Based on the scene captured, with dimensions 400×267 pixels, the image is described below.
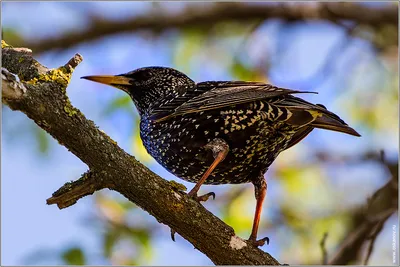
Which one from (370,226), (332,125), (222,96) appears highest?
(222,96)

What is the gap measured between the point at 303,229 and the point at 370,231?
6.21 feet

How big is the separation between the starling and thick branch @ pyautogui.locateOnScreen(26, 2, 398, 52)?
274 centimetres

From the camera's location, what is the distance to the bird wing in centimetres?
434

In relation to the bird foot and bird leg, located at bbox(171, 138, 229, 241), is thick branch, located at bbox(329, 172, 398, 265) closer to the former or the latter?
the bird foot

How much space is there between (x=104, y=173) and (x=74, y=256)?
101 inches

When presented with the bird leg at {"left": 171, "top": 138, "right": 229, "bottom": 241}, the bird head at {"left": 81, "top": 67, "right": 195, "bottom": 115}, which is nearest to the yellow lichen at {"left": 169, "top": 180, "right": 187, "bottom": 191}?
the bird leg at {"left": 171, "top": 138, "right": 229, "bottom": 241}

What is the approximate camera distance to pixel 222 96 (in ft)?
14.5

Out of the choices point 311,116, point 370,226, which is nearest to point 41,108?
point 311,116

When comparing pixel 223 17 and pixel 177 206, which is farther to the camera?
pixel 223 17

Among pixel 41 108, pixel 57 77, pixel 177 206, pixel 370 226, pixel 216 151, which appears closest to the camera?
pixel 41 108

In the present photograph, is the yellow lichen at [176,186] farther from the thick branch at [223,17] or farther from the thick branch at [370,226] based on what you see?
the thick branch at [223,17]

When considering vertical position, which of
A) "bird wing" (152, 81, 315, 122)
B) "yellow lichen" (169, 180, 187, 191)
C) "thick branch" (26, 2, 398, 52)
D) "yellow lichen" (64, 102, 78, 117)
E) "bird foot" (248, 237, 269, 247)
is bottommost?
"bird foot" (248, 237, 269, 247)

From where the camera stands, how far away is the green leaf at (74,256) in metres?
5.86

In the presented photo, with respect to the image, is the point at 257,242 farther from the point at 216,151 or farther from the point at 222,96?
the point at 222,96
